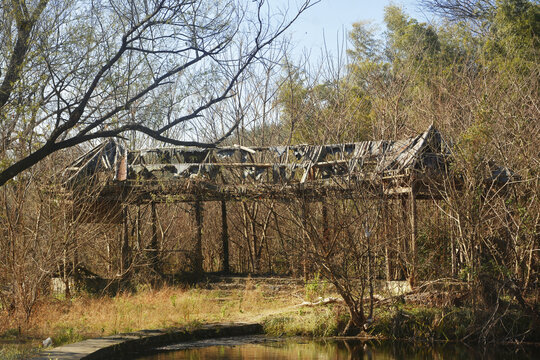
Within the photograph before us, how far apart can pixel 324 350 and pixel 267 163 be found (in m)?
6.21

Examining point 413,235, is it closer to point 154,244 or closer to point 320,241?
point 320,241

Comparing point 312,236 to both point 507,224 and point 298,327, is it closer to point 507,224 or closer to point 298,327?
point 298,327

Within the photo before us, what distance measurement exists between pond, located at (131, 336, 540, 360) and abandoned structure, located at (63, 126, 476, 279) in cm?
213

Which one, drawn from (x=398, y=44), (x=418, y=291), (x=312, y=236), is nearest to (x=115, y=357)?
(x=312, y=236)

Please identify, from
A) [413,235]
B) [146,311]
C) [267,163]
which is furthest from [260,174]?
[413,235]

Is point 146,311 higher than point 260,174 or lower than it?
lower

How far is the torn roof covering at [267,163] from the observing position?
44.1ft

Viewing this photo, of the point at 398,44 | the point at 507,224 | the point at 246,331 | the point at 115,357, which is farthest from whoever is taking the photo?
the point at 398,44

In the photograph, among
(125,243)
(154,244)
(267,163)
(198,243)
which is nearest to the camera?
(267,163)

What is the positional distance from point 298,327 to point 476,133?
16.5 ft

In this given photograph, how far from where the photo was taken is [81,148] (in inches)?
952

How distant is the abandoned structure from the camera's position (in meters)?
13.2

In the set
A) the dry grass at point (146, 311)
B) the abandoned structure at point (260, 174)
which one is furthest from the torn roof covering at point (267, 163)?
the dry grass at point (146, 311)

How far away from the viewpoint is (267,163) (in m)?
16.5
